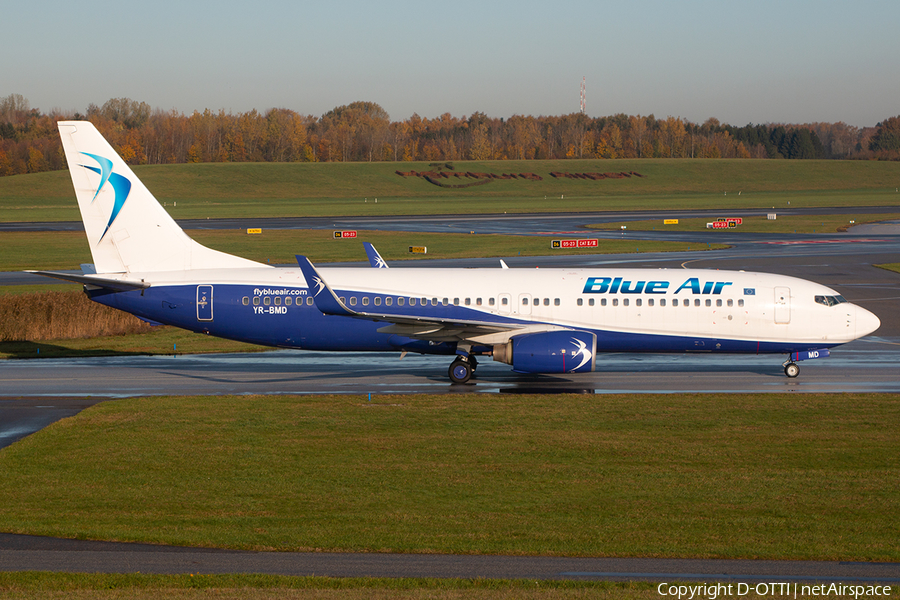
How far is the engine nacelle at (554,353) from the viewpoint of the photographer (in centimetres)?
2980

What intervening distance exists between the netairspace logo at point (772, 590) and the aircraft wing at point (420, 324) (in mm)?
18128

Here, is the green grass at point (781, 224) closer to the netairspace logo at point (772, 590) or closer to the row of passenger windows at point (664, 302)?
the row of passenger windows at point (664, 302)

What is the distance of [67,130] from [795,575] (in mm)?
28709

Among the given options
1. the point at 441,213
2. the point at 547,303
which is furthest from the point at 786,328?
the point at 441,213

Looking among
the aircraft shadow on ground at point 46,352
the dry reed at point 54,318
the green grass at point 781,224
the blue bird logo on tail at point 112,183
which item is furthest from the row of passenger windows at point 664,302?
the green grass at point 781,224

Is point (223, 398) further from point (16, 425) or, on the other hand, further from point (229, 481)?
point (229, 481)

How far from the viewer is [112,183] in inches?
1272

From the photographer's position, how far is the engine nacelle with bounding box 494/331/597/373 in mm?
29797

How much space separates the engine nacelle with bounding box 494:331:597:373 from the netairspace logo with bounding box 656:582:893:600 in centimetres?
1692

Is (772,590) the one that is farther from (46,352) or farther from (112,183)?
(46,352)

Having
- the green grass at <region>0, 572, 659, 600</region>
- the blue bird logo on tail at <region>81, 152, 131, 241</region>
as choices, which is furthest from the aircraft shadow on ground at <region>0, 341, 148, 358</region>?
the green grass at <region>0, 572, 659, 600</region>

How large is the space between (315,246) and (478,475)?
225 feet

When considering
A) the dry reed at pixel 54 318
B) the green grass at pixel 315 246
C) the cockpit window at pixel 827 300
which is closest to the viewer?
the cockpit window at pixel 827 300

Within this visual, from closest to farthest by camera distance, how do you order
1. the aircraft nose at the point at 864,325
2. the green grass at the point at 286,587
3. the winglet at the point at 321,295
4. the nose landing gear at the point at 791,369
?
1. the green grass at the point at 286,587
2. the winglet at the point at 321,295
3. the aircraft nose at the point at 864,325
4. the nose landing gear at the point at 791,369
